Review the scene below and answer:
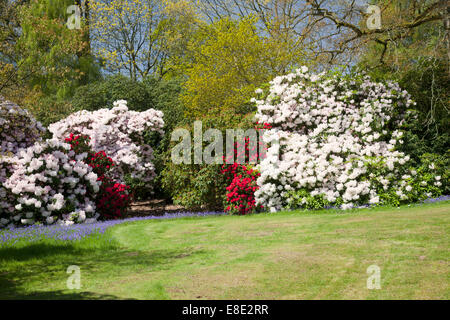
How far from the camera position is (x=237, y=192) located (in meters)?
11.1

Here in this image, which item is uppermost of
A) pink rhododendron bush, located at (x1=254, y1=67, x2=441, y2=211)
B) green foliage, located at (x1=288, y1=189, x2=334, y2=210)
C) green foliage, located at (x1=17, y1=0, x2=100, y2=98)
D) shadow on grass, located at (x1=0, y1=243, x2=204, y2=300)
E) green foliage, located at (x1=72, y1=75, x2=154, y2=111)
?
green foliage, located at (x1=17, y1=0, x2=100, y2=98)

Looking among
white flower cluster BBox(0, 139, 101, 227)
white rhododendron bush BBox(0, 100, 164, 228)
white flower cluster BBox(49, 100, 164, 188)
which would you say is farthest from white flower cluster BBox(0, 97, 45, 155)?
white flower cluster BBox(49, 100, 164, 188)

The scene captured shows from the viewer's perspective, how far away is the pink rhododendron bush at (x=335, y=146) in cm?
1009

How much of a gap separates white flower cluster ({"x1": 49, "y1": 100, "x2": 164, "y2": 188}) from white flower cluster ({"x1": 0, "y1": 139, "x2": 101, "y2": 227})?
2581mm

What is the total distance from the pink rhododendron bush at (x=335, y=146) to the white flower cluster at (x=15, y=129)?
536 centimetres

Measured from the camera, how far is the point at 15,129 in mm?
10852

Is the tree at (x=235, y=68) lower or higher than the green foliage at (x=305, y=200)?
higher

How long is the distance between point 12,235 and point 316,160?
248 inches

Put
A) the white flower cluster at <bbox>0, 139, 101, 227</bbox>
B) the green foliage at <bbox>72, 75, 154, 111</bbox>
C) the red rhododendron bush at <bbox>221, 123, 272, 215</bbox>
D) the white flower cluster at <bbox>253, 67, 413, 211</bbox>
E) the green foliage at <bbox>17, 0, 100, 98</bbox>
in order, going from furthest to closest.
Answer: the green foliage at <bbox>17, 0, 100, 98</bbox>, the green foliage at <bbox>72, 75, 154, 111</bbox>, the red rhododendron bush at <bbox>221, 123, 272, 215</bbox>, the white flower cluster at <bbox>253, 67, 413, 211</bbox>, the white flower cluster at <bbox>0, 139, 101, 227</bbox>

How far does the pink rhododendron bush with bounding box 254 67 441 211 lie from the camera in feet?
33.1

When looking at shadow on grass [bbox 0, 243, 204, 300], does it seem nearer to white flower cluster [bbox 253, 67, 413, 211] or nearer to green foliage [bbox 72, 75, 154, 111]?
white flower cluster [bbox 253, 67, 413, 211]

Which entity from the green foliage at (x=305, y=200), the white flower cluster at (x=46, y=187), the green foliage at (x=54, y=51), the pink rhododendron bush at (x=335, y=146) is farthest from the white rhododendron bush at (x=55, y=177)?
the green foliage at (x=54, y=51)

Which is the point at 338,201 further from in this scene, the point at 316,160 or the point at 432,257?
the point at 432,257

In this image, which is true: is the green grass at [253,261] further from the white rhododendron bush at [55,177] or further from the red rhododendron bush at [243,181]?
the red rhododendron bush at [243,181]
